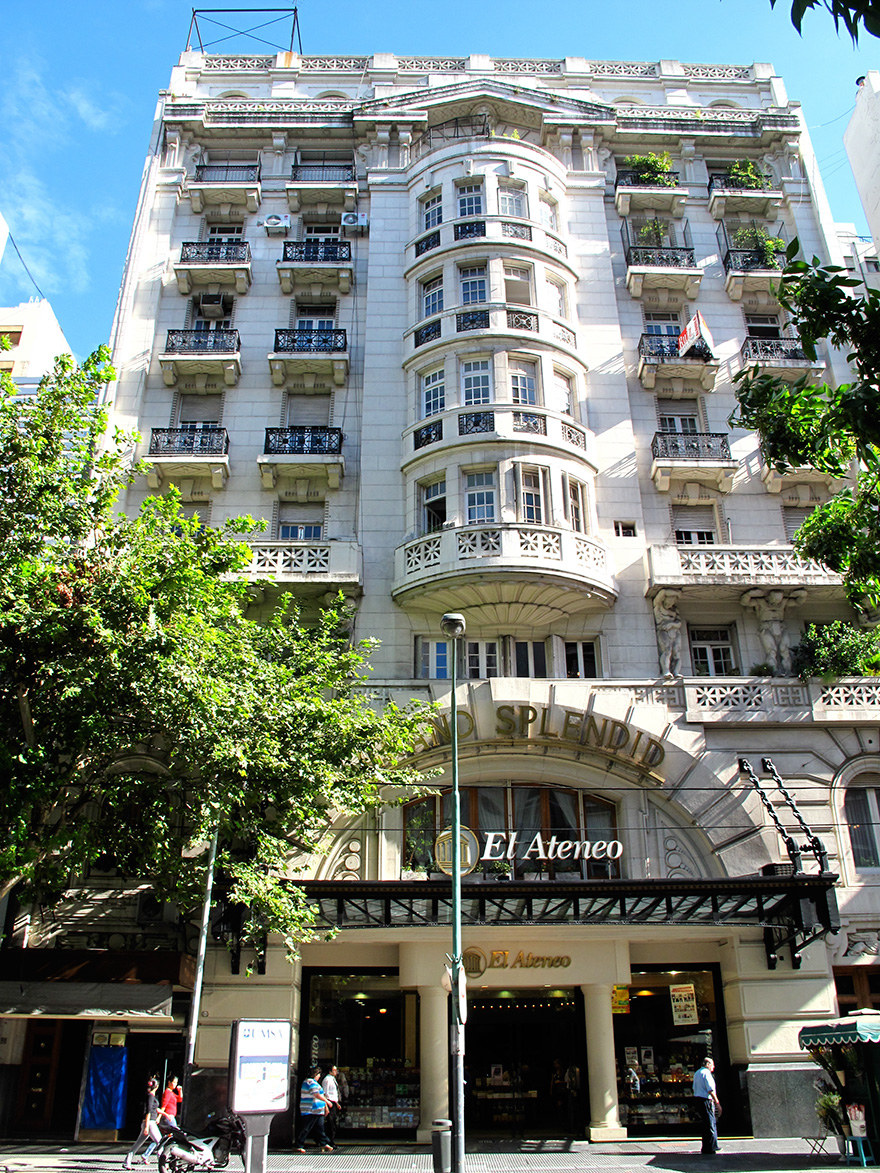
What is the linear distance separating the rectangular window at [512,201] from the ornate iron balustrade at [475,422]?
7985 millimetres

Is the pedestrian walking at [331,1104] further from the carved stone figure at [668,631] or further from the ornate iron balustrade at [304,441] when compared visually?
the ornate iron balustrade at [304,441]

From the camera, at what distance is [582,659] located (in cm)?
2570

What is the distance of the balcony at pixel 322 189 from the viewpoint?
32.9 meters

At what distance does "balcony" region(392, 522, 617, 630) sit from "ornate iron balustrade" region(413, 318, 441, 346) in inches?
285

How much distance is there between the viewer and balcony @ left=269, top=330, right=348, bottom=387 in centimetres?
2959

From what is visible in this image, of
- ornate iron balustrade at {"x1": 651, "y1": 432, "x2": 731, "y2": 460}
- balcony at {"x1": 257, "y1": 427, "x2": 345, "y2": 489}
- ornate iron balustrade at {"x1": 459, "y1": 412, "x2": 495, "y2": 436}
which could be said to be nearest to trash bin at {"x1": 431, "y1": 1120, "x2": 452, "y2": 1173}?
ornate iron balustrade at {"x1": 459, "y1": 412, "x2": 495, "y2": 436}

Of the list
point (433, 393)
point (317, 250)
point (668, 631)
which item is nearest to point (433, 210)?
point (317, 250)

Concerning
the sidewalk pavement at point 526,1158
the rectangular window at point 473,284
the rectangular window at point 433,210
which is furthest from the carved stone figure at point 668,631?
the rectangular window at point 433,210

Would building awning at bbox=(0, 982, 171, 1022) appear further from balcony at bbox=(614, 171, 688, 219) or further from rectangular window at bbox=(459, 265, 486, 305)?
balcony at bbox=(614, 171, 688, 219)

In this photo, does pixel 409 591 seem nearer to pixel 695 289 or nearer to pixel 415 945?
pixel 415 945

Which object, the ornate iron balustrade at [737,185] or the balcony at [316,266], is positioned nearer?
the balcony at [316,266]

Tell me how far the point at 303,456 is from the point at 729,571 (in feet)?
42.1

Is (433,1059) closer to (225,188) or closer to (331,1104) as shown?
(331,1104)

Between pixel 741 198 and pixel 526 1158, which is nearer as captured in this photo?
pixel 526 1158
